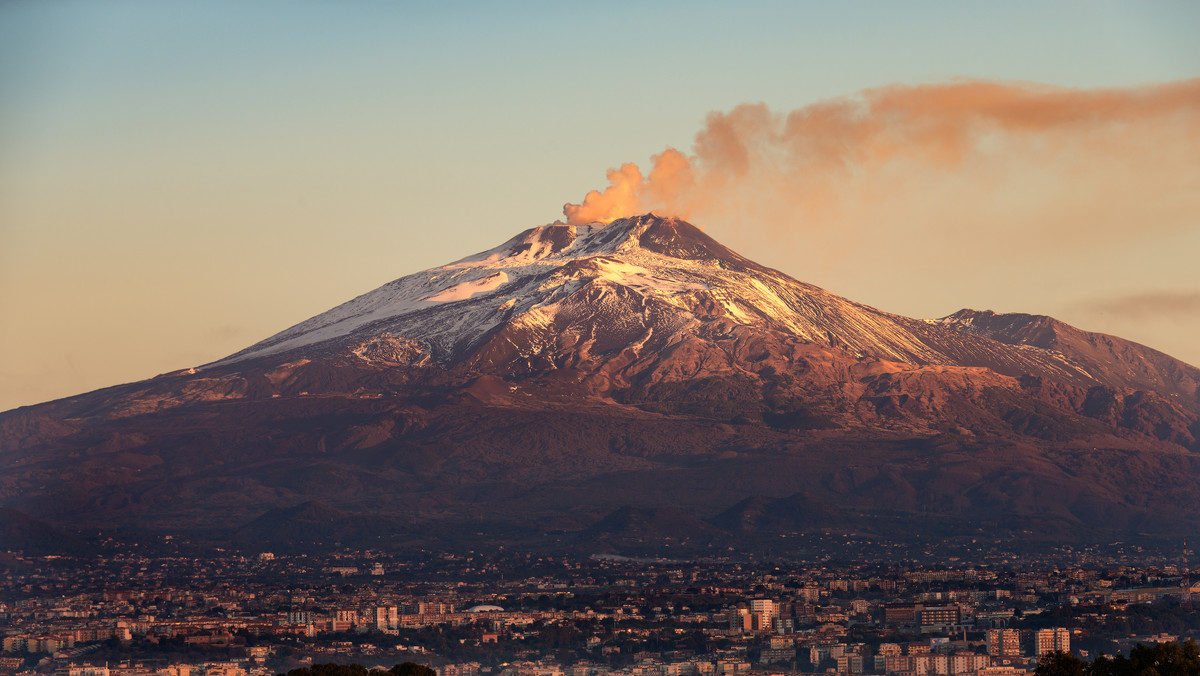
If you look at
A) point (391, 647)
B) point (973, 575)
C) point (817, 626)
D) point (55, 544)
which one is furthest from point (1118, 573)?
point (55, 544)

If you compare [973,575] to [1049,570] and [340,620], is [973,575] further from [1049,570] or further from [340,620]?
[340,620]

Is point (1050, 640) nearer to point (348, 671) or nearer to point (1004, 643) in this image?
point (1004, 643)

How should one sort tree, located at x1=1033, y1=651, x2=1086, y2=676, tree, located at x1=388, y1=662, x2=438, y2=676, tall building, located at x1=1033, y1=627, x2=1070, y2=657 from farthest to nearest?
tall building, located at x1=1033, y1=627, x2=1070, y2=657, tree, located at x1=388, y1=662, x2=438, y2=676, tree, located at x1=1033, y1=651, x2=1086, y2=676

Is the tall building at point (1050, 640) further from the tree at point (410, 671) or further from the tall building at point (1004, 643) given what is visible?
the tree at point (410, 671)

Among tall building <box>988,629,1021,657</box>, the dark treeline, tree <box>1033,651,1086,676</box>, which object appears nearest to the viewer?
tree <box>1033,651,1086,676</box>

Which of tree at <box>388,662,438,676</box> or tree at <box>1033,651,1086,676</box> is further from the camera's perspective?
tree at <box>388,662,438,676</box>

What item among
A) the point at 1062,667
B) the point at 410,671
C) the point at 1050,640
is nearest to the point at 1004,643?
the point at 1050,640

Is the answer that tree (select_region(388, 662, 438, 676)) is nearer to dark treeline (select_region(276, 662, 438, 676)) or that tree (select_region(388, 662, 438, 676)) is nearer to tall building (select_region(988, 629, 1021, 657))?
dark treeline (select_region(276, 662, 438, 676))

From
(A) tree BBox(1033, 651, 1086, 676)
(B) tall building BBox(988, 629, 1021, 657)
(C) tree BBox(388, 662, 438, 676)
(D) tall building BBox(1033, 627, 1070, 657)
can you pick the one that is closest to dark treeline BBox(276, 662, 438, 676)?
(C) tree BBox(388, 662, 438, 676)
